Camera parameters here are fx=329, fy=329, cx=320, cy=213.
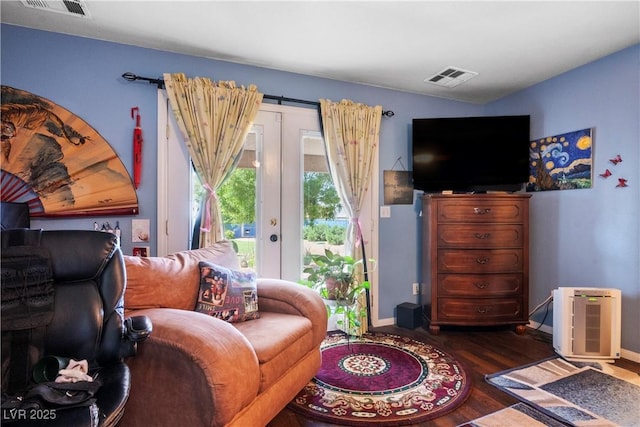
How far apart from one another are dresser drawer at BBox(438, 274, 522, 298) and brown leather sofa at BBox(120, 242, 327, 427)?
Answer: 152 centimetres

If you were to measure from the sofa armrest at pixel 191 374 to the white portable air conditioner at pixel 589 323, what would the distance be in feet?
8.04

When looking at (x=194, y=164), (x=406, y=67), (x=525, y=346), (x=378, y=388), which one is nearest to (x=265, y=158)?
(x=194, y=164)

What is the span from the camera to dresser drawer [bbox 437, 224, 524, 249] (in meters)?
3.00

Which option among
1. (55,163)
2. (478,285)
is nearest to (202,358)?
(55,163)

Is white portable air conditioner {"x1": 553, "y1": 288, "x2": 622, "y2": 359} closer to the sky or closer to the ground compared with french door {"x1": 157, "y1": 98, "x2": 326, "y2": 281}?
closer to the ground

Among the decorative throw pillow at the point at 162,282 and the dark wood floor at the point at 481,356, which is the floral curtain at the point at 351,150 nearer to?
the dark wood floor at the point at 481,356

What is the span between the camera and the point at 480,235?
9.83ft

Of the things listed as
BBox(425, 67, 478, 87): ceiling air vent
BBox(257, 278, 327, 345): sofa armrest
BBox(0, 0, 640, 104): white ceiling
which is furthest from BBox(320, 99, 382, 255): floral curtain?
BBox(257, 278, 327, 345): sofa armrest

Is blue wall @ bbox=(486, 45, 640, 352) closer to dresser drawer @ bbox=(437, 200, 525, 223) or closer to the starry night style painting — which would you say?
the starry night style painting

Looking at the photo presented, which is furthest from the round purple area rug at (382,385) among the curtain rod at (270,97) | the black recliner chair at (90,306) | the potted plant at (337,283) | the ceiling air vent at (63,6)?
the ceiling air vent at (63,6)

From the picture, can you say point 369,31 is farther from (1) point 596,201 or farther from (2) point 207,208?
(1) point 596,201

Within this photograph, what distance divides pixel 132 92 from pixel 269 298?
1.86 metres

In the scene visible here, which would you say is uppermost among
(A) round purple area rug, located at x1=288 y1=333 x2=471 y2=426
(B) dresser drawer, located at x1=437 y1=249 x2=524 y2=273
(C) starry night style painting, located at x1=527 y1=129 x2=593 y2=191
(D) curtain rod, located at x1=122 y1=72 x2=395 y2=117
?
(D) curtain rod, located at x1=122 y1=72 x2=395 y2=117

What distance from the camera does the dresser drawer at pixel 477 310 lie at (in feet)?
9.82
